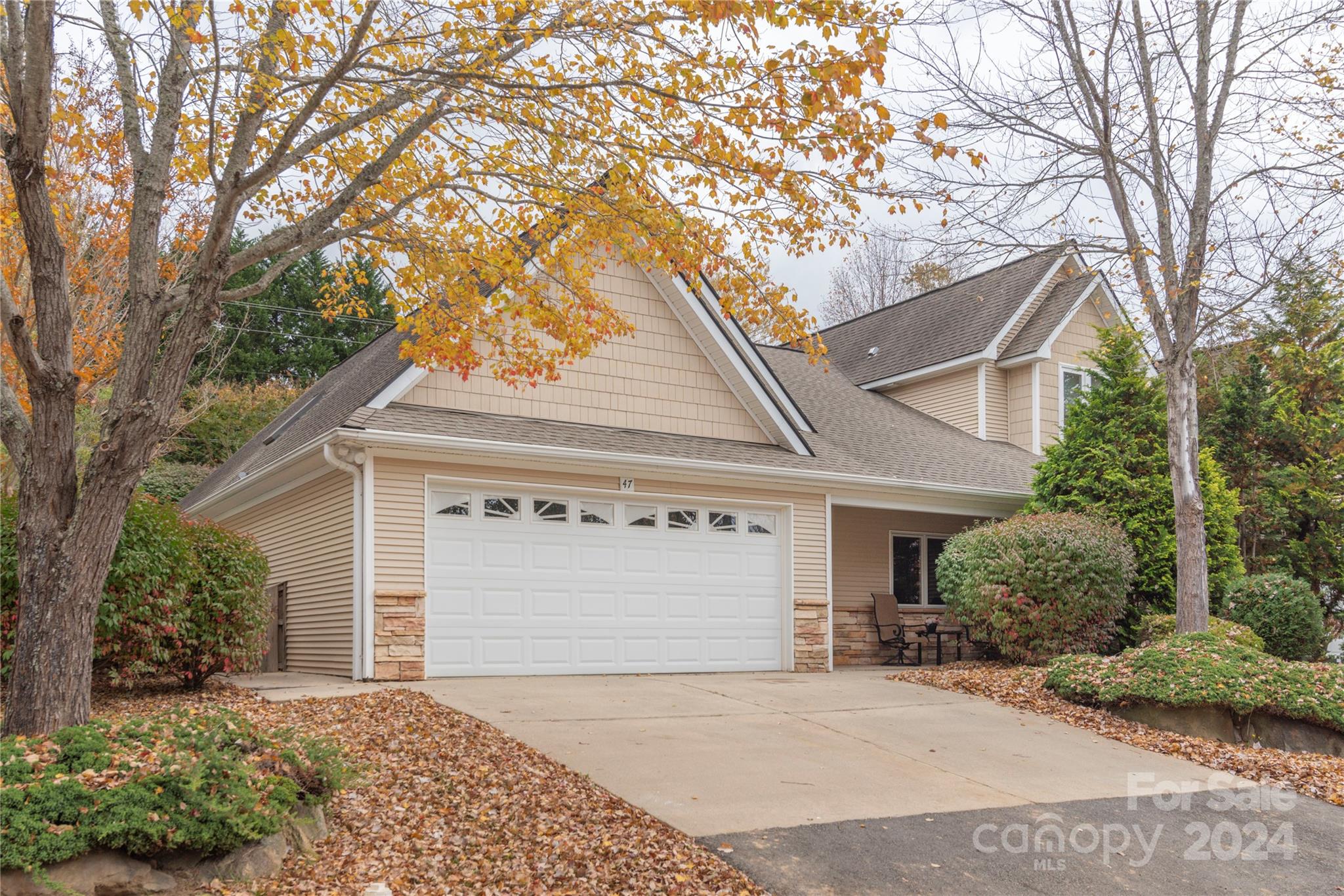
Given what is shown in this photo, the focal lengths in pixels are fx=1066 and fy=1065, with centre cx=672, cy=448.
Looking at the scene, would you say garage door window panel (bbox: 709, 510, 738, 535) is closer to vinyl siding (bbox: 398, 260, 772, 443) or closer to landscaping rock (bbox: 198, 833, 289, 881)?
vinyl siding (bbox: 398, 260, 772, 443)

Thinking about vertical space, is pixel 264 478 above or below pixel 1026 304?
below

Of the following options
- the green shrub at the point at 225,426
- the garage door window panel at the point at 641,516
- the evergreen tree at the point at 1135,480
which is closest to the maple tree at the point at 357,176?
the garage door window panel at the point at 641,516

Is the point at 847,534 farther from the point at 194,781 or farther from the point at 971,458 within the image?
the point at 194,781

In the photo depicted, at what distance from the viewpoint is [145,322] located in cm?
616

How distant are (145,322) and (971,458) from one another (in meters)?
13.5

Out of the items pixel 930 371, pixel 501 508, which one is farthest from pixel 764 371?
pixel 930 371

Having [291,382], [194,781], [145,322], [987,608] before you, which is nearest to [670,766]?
[194,781]

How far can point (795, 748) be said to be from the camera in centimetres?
834

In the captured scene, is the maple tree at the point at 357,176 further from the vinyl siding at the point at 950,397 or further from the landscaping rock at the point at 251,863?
the vinyl siding at the point at 950,397

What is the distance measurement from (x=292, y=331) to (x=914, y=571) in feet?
67.0

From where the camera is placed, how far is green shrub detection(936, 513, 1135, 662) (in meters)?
13.1

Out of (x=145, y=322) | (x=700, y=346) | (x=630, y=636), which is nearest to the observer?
(x=145, y=322)

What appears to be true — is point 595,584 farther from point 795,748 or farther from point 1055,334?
point 1055,334

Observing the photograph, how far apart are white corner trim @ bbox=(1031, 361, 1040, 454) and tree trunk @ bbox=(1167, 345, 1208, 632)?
551 centimetres
